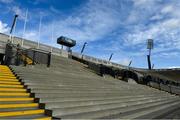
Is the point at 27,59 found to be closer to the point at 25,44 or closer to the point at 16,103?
the point at 16,103

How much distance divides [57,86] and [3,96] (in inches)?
146

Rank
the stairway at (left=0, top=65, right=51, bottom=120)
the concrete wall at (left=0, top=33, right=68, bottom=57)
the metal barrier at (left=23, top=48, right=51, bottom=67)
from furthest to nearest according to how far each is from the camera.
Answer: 1. the concrete wall at (left=0, top=33, right=68, bottom=57)
2. the metal barrier at (left=23, top=48, right=51, bottom=67)
3. the stairway at (left=0, top=65, right=51, bottom=120)

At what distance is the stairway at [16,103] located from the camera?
27.0 feet

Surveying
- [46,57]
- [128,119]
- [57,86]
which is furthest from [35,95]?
[46,57]

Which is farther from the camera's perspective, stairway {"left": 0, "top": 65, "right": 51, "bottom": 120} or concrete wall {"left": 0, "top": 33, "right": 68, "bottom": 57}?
concrete wall {"left": 0, "top": 33, "right": 68, "bottom": 57}

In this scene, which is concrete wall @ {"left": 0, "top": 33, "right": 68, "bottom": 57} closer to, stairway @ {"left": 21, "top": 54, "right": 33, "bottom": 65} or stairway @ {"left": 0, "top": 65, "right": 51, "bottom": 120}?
stairway @ {"left": 21, "top": 54, "right": 33, "bottom": 65}

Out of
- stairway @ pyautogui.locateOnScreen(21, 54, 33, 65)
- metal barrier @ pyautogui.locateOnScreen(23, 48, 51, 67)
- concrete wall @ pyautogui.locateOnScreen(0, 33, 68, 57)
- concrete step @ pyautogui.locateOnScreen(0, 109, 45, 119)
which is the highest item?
concrete wall @ pyautogui.locateOnScreen(0, 33, 68, 57)

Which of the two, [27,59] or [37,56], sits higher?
[37,56]

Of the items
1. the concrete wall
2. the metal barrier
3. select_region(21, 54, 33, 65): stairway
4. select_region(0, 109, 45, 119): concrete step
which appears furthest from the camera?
the concrete wall

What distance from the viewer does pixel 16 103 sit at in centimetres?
924

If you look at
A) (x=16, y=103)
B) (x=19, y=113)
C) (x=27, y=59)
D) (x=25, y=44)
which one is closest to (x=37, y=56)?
(x=27, y=59)

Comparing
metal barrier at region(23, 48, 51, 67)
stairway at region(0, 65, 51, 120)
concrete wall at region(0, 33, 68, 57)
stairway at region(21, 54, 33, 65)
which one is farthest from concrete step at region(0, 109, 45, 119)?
concrete wall at region(0, 33, 68, 57)

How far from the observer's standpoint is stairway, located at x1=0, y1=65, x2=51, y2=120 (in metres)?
8.22

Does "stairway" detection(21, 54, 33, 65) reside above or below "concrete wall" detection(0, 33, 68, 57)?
below
